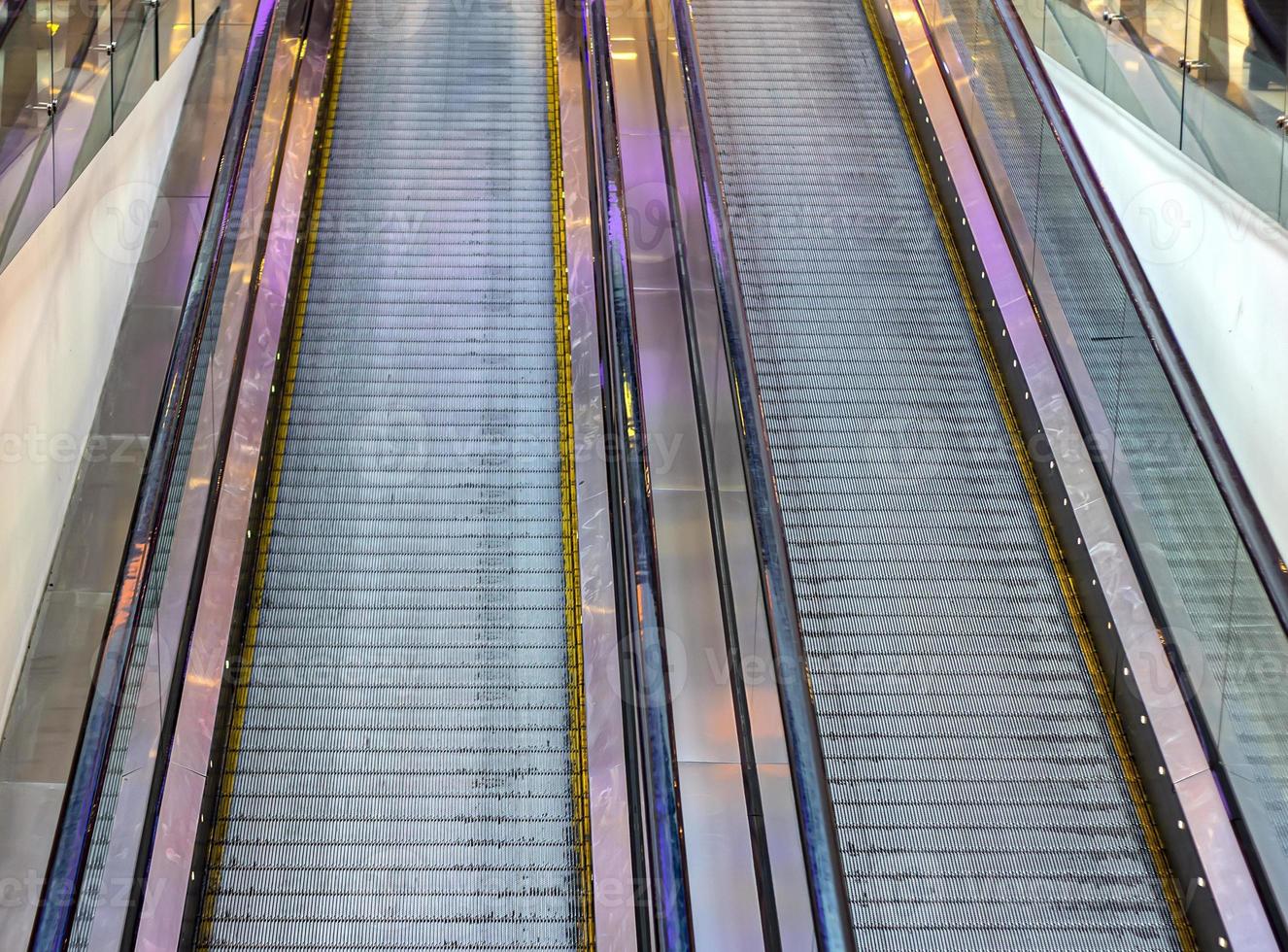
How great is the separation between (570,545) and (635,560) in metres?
0.55

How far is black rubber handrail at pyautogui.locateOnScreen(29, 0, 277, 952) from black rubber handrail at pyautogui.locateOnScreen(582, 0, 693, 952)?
5.63ft

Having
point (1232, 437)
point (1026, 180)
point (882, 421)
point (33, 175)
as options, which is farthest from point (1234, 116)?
point (33, 175)

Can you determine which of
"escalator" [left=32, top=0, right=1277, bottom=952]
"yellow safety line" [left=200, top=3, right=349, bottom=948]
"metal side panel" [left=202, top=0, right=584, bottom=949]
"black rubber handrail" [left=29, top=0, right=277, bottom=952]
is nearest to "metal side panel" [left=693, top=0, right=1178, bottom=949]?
"escalator" [left=32, top=0, right=1277, bottom=952]

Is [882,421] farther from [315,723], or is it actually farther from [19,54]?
[19,54]

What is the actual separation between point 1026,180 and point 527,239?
263 centimetres

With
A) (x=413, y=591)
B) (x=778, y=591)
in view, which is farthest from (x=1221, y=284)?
(x=413, y=591)

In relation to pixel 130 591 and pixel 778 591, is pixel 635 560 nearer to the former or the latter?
pixel 778 591

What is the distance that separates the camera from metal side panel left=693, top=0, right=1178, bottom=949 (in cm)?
422

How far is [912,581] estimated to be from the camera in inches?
201

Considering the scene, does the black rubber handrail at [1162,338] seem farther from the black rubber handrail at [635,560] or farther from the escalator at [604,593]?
the black rubber handrail at [635,560]

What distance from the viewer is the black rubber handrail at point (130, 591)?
363 cm

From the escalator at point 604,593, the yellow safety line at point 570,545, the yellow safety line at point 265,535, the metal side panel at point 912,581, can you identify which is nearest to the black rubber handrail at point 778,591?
the escalator at point 604,593

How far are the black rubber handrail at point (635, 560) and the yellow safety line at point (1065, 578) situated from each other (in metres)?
1.71

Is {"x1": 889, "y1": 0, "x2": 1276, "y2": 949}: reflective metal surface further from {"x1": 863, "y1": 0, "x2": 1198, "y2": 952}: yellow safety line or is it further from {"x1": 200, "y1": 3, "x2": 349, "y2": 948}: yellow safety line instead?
{"x1": 200, "y1": 3, "x2": 349, "y2": 948}: yellow safety line
